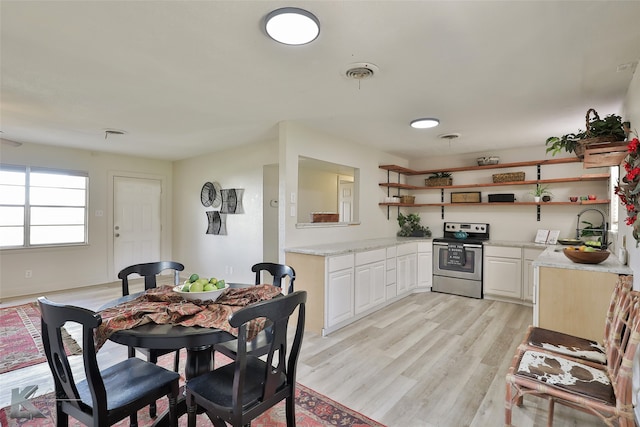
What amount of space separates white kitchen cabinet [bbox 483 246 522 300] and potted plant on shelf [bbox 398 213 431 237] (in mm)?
1109

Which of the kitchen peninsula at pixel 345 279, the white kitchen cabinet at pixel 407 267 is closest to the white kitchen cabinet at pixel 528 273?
the white kitchen cabinet at pixel 407 267

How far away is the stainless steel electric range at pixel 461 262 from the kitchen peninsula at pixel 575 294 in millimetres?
2150

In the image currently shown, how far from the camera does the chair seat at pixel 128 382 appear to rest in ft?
4.59

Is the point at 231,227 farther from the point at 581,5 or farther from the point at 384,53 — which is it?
the point at 581,5

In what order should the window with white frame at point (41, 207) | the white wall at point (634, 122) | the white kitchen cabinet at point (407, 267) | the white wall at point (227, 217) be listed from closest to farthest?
1. the white wall at point (634, 122)
2. the white kitchen cabinet at point (407, 267)
3. the window with white frame at point (41, 207)
4. the white wall at point (227, 217)

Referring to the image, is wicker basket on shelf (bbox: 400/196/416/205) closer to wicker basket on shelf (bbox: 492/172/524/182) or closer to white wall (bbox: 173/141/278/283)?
wicker basket on shelf (bbox: 492/172/524/182)

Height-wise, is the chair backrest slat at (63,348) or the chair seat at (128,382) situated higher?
the chair backrest slat at (63,348)

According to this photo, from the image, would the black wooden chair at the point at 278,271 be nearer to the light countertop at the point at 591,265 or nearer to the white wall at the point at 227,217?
the light countertop at the point at 591,265

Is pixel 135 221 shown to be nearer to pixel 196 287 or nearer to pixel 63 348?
pixel 196 287

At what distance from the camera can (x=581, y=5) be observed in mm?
1586

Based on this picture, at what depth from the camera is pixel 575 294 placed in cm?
237

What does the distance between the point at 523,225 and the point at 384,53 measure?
13.5 ft

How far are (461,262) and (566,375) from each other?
328 centimetres

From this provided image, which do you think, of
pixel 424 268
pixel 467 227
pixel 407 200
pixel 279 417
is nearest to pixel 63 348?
pixel 279 417
